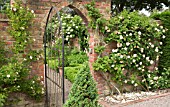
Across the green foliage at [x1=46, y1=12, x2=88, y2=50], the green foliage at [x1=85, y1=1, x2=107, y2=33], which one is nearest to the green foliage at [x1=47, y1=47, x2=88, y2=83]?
the green foliage at [x1=46, y1=12, x2=88, y2=50]

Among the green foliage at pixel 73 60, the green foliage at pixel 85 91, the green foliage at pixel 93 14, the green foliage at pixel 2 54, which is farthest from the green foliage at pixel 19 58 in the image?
the green foliage at pixel 73 60

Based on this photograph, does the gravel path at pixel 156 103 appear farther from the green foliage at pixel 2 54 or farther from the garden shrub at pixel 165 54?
the green foliage at pixel 2 54

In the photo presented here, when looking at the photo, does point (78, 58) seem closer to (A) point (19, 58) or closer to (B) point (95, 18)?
(B) point (95, 18)

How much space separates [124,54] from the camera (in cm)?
543

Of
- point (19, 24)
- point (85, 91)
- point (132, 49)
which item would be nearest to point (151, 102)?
point (132, 49)

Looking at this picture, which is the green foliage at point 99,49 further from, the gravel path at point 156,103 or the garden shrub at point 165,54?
the garden shrub at point 165,54

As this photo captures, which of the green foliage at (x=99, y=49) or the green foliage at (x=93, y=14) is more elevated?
the green foliage at (x=93, y=14)

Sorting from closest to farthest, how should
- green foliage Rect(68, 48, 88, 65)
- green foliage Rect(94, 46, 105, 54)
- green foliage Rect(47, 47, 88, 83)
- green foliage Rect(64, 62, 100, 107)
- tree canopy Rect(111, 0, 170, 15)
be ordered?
green foliage Rect(64, 62, 100, 107)
green foliage Rect(94, 46, 105, 54)
green foliage Rect(47, 47, 88, 83)
green foliage Rect(68, 48, 88, 65)
tree canopy Rect(111, 0, 170, 15)

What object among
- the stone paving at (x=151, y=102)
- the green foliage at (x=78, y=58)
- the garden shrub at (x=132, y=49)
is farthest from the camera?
the green foliage at (x=78, y=58)

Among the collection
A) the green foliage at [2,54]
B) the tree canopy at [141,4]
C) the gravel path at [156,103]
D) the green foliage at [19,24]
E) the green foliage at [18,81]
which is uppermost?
the tree canopy at [141,4]

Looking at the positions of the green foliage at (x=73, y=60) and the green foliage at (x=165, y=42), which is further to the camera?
the green foliage at (x=73, y=60)

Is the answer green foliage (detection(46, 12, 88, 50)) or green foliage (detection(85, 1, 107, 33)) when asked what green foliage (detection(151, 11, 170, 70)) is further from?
green foliage (detection(46, 12, 88, 50))

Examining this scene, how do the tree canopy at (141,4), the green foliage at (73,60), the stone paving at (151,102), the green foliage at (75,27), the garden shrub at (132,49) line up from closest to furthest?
the stone paving at (151,102) → the garden shrub at (132,49) → the green foliage at (75,27) → the green foliage at (73,60) → the tree canopy at (141,4)

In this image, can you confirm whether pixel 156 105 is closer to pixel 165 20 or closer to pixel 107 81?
pixel 107 81
